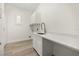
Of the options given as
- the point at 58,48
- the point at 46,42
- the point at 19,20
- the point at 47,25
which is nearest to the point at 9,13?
the point at 19,20

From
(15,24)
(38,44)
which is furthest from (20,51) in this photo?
(15,24)

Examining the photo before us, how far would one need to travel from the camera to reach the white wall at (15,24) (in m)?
4.08

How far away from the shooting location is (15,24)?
13.9 feet

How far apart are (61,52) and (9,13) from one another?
3.47m

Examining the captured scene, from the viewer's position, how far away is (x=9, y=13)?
4.14 metres

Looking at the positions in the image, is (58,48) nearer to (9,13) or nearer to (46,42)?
(46,42)

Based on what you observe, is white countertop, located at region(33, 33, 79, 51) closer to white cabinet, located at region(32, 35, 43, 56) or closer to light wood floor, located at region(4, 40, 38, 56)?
white cabinet, located at region(32, 35, 43, 56)

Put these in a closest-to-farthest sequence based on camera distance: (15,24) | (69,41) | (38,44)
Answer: (69,41), (38,44), (15,24)

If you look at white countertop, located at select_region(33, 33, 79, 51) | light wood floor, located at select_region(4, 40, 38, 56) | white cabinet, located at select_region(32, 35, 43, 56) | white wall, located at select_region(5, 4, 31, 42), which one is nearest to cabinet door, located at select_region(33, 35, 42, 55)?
white cabinet, located at select_region(32, 35, 43, 56)

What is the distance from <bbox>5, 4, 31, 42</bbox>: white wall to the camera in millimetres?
4078

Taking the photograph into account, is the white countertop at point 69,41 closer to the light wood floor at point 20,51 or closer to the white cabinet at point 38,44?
the white cabinet at point 38,44

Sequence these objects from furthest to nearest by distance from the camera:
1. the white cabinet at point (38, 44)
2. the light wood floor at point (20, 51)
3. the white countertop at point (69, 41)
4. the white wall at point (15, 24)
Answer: the white wall at point (15, 24), the light wood floor at point (20, 51), the white cabinet at point (38, 44), the white countertop at point (69, 41)

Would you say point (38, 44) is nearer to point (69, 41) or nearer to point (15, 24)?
point (69, 41)

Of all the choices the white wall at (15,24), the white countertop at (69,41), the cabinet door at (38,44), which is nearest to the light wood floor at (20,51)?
the cabinet door at (38,44)
